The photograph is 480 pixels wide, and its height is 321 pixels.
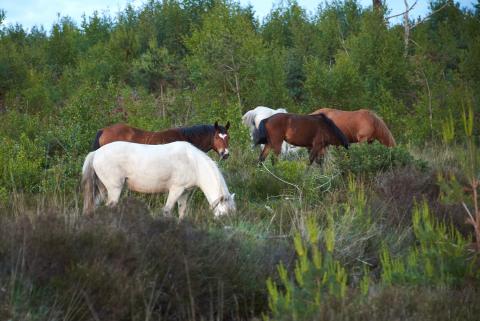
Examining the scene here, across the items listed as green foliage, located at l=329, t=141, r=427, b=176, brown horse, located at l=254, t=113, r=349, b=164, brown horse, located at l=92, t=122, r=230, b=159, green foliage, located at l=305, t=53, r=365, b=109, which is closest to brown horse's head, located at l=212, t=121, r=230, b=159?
brown horse, located at l=92, t=122, r=230, b=159

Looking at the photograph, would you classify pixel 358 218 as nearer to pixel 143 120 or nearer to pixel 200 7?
pixel 143 120

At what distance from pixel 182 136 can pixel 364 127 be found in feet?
19.3

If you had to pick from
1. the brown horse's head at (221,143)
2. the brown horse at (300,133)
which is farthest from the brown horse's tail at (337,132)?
the brown horse's head at (221,143)

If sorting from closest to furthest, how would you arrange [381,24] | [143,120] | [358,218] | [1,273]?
[1,273], [358,218], [143,120], [381,24]

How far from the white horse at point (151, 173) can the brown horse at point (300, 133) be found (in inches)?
206

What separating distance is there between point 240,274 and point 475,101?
1665cm

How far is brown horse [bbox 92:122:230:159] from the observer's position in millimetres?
11183

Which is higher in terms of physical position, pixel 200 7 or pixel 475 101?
pixel 200 7

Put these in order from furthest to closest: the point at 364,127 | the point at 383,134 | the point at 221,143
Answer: the point at 364,127, the point at 383,134, the point at 221,143

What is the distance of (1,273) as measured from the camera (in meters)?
5.08

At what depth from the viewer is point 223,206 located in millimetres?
8969

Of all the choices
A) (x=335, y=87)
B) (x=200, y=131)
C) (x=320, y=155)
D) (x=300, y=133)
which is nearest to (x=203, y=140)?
(x=200, y=131)

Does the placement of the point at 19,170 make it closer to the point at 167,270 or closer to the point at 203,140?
the point at 203,140

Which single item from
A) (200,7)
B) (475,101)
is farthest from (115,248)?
(200,7)
